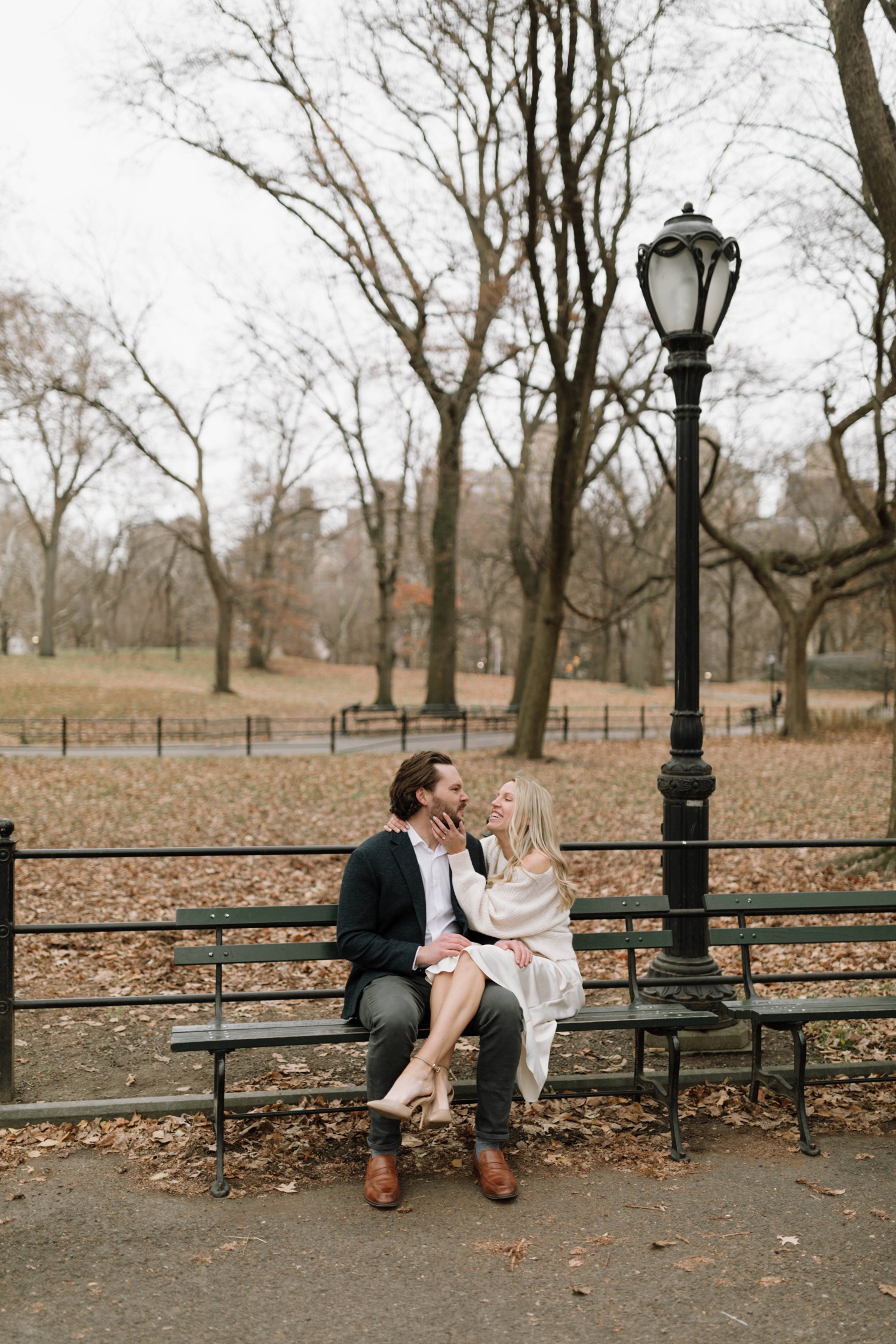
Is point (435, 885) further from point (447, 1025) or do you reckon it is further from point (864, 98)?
point (864, 98)

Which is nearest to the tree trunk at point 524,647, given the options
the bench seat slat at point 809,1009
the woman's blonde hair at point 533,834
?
the bench seat slat at point 809,1009

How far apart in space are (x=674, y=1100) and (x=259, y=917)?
5.66 ft

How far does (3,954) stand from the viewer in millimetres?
4402

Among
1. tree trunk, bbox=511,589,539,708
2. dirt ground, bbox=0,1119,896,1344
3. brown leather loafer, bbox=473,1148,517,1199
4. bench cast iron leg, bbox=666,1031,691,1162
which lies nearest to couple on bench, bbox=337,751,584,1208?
brown leather loafer, bbox=473,1148,517,1199

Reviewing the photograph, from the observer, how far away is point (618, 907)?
4.68m

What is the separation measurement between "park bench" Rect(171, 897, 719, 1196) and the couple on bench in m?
0.12

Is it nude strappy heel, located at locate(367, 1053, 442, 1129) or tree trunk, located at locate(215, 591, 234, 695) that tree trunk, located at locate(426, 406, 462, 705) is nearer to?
tree trunk, located at locate(215, 591, 234, 695)

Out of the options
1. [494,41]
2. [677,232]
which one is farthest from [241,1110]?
[494,41]

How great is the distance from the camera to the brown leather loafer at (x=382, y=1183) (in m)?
3.74

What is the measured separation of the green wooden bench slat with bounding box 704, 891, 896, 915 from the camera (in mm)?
4738

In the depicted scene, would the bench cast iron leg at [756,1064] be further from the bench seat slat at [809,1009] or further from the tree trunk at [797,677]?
the tree trunk at [797,677]

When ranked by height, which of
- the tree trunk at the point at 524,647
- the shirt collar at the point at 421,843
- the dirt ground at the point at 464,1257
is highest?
the tree trunk at the point at 524,647

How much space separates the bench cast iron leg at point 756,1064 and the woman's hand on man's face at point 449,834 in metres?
1.54

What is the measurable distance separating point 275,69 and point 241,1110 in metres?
15.7
